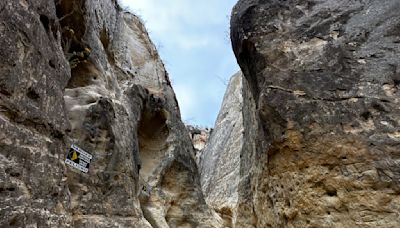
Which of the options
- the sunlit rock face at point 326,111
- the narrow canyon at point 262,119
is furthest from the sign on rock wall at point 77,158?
the sunlit rock face at point 326,111

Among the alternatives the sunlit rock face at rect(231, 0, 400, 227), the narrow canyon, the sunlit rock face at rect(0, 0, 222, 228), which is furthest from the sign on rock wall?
the sunlit rock face at rect(231, 0, 400, 227)

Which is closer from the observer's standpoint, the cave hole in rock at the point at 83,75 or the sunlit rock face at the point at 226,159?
the cave hole in rock at the point at 83,75

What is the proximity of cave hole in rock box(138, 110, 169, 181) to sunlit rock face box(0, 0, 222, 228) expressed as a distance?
2 centimetres

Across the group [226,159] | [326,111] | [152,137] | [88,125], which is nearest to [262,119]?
[326,111]

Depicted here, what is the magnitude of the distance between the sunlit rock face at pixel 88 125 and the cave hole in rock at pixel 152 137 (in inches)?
0.9

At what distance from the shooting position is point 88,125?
512 cm

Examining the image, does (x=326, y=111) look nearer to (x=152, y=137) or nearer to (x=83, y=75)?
(x=83, y=75)

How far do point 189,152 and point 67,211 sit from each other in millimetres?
6219

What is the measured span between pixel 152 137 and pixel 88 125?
334 centimetres

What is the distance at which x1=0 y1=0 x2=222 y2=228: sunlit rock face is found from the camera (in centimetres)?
234

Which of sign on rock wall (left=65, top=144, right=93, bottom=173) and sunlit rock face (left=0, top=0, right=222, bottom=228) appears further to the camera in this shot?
sign on rock wall (left=65, top=144, right=93, bottom=173)

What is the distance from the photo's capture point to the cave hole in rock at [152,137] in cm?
805

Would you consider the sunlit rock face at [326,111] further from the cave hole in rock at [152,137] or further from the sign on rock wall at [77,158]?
the cave hole in rock at [152,137]

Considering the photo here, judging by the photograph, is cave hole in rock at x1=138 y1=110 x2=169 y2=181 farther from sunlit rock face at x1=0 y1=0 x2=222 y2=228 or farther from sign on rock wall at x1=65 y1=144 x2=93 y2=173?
sign on rock wall at x1=65 y1=144 x2=93 y2=173
